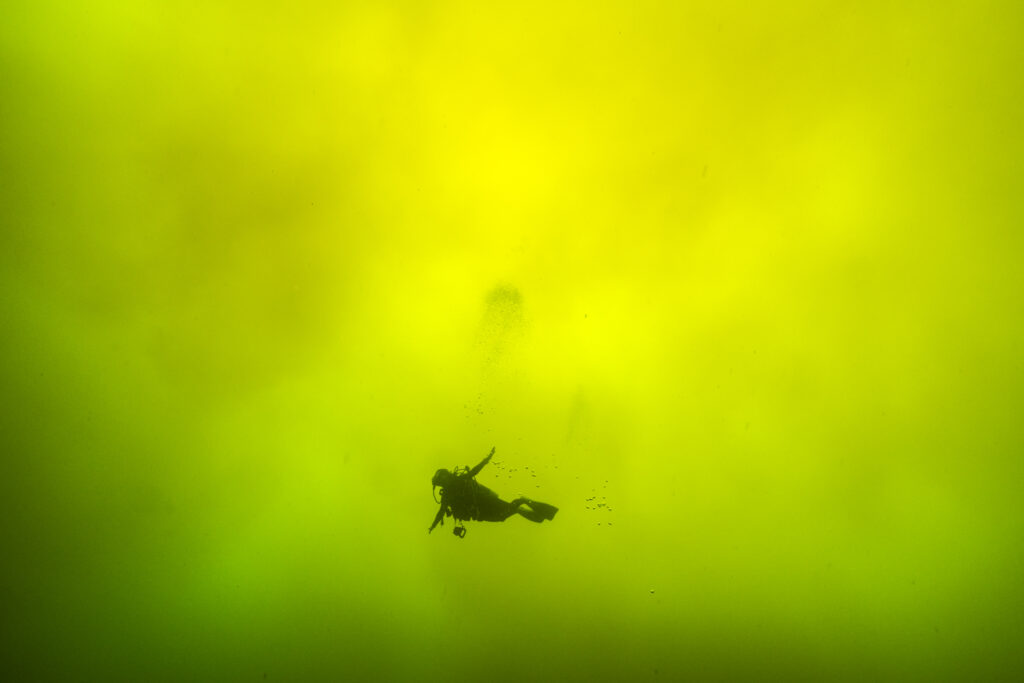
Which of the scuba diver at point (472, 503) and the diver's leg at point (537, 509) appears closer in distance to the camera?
the scuba diver at point (472, 503)

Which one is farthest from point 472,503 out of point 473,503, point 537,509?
point 537,509

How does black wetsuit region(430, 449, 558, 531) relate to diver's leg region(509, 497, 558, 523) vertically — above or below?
below

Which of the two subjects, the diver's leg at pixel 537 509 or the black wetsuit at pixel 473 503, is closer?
the black wetsuit at pixel 473 503

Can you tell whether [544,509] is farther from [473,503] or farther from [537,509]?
[473,503]

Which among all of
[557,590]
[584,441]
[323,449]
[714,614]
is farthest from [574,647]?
[323,449]

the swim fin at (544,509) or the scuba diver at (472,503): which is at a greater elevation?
the swim fin at (544,509)

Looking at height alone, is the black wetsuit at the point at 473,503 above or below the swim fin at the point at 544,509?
below

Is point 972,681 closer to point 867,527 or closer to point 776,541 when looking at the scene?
point 867,527

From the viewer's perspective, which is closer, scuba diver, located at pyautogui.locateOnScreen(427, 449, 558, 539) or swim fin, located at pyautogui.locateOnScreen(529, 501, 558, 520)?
scuba diver, located at pyautogui.locateOnScreen(427, 449, 558, 539)
